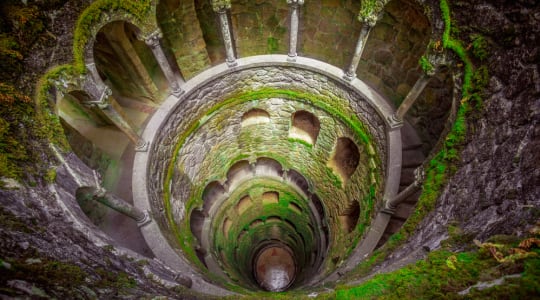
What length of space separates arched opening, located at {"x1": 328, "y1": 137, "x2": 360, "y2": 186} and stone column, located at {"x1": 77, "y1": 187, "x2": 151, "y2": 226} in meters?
7.67

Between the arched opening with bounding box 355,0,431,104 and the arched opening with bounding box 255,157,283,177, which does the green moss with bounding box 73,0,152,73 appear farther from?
the arched opening with bounding box 255,157,283,177

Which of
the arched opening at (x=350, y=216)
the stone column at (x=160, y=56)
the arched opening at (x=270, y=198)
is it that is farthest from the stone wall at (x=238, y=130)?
the arched opening at (x=270, y=198)

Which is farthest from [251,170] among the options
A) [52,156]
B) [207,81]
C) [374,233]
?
[52,156]

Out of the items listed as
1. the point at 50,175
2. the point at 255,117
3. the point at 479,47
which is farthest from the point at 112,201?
the point at 479,47

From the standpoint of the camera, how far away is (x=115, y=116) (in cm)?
762

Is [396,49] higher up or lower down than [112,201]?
higher up

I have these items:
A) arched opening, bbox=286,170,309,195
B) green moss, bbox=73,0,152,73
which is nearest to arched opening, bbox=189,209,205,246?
arched opening, bbox=286,170,309,195

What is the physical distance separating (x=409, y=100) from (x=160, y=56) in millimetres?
7277

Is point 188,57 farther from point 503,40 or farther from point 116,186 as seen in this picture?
point 503,40

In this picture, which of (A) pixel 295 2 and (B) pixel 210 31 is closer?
(A) pixel 295 2

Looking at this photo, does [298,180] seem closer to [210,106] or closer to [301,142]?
[301,142]

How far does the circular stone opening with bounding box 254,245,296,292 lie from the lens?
16875 millimetres

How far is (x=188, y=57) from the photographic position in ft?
38.9

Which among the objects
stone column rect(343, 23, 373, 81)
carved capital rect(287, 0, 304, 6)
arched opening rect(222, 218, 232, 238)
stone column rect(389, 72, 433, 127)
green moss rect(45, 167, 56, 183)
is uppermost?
carved capital rect(287, 0, 304, 6)
